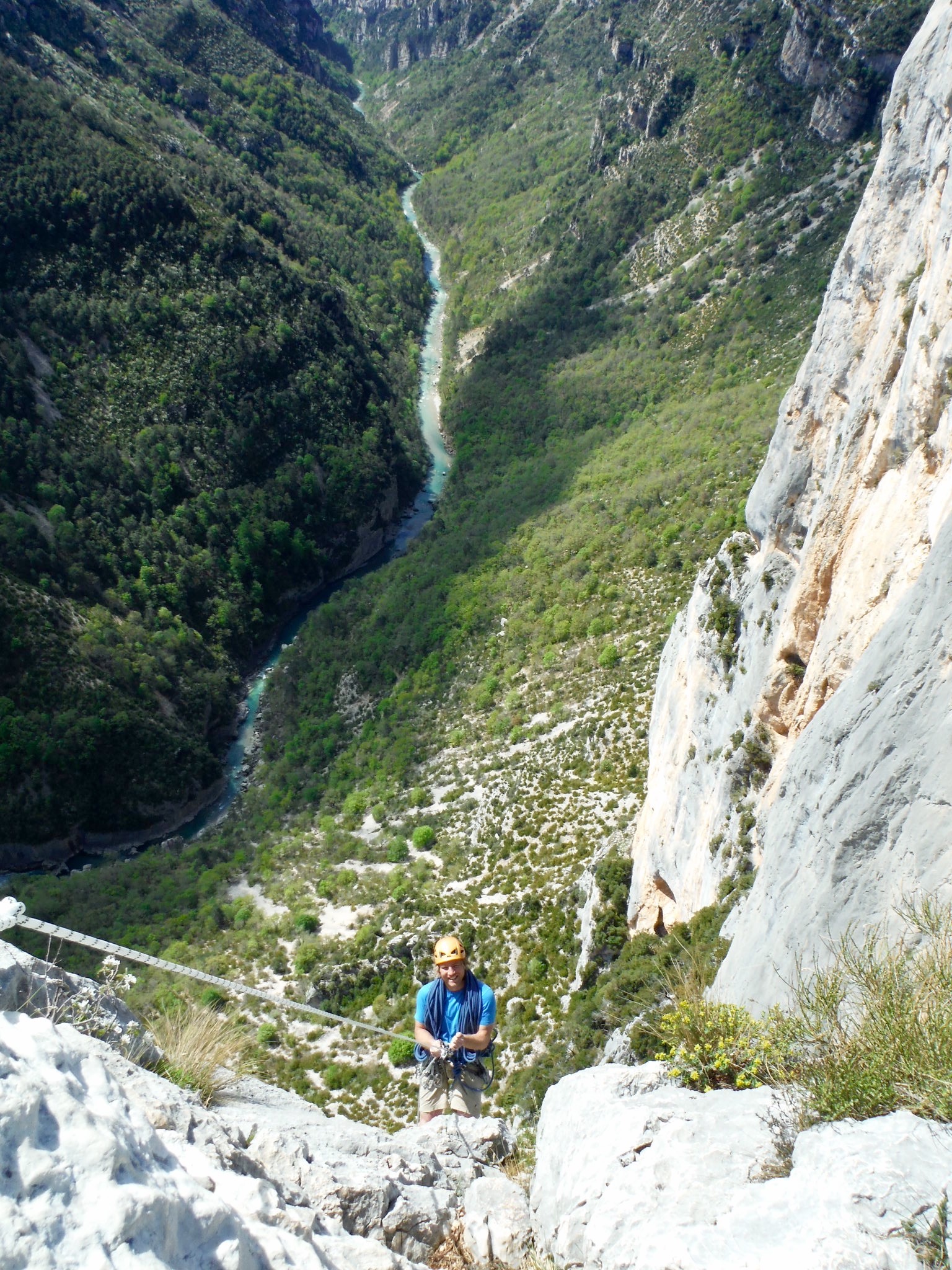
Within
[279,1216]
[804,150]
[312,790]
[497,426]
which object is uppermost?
[804,150]

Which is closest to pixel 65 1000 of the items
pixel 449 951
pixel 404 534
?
pixel 449 951

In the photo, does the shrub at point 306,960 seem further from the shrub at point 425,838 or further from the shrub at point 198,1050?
the shrub at point 198,1050

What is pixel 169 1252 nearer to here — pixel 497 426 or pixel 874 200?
pixel 874 200

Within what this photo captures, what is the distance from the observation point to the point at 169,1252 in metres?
4.25

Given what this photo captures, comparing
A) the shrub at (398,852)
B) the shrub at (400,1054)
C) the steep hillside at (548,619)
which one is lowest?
the shrub at (398,852)

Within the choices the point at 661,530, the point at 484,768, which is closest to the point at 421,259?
the point at 661,530

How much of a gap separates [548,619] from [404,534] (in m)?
31.8

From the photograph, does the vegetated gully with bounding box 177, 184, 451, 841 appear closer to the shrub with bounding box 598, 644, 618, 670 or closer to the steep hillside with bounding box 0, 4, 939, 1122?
the steep hillside with bounding box 0, 4, 939, 1122

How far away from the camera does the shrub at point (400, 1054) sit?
22.2 metres

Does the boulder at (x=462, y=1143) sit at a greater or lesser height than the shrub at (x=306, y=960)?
greater

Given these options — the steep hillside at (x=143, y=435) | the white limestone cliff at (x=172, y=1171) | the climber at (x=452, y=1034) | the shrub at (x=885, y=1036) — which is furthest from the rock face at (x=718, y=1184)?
the steep hillside at (x=143, y=435)

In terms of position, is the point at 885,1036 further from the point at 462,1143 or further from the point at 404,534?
the point at 404,534

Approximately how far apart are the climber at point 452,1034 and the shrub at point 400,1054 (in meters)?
14.5

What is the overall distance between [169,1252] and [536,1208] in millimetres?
3115
